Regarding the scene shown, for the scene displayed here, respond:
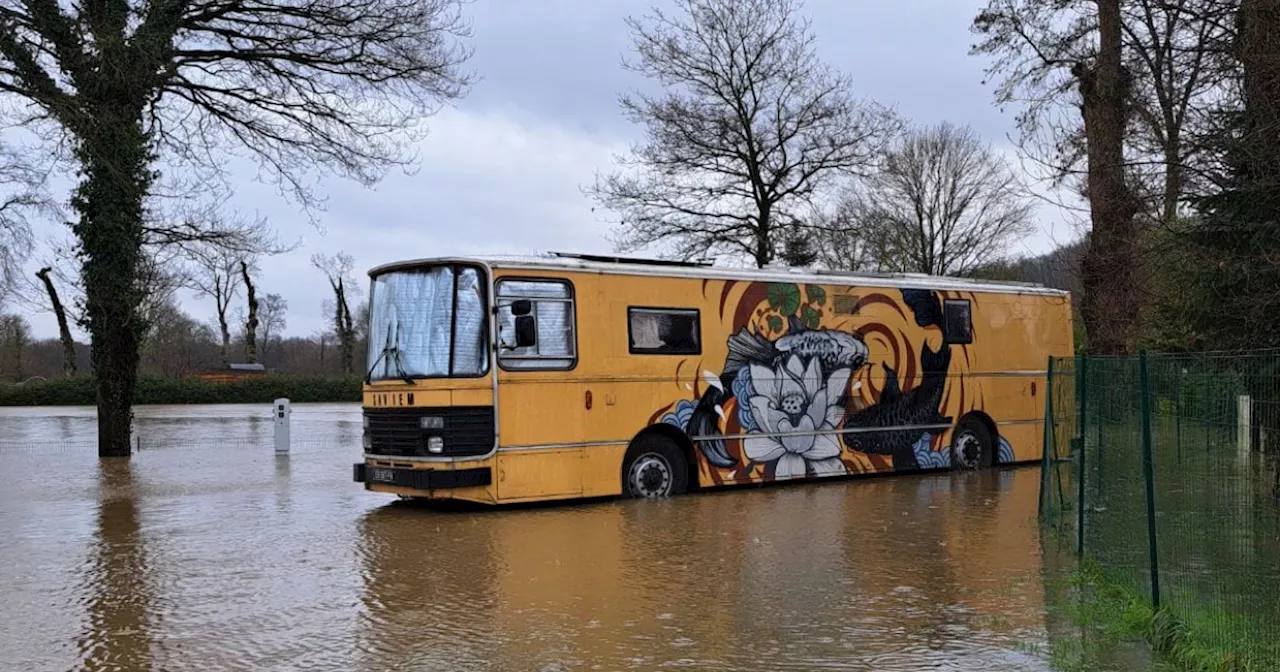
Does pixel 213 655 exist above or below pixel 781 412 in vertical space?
below

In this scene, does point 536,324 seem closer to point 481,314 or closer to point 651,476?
point 481,314

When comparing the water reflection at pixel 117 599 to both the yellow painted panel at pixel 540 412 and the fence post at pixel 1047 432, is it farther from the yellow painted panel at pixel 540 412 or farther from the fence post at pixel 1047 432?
the fence post at pixel 1047 432

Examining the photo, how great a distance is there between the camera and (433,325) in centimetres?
1330

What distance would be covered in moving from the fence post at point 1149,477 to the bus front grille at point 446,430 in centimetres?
750

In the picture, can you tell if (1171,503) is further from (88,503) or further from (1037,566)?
(88,503)

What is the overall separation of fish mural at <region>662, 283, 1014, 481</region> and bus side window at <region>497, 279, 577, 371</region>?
186 centimetres

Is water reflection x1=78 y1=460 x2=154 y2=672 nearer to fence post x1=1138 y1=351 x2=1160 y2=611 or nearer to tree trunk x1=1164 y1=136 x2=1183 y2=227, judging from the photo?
fence post x1=1138 y1=351 x2=1160 y2=611

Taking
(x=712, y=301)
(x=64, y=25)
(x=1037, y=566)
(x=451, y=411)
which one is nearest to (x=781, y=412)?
(x=712, y=301)

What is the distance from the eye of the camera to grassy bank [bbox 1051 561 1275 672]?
19.5ft

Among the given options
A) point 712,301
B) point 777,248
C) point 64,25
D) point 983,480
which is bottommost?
point 983,480

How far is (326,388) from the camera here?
61.3 m

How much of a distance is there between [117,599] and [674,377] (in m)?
7.65

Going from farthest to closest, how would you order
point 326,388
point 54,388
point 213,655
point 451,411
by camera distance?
1. point 326,388
2. point 54,388
3. point 451,411
4. point 213,655

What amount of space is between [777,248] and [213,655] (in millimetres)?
23041
